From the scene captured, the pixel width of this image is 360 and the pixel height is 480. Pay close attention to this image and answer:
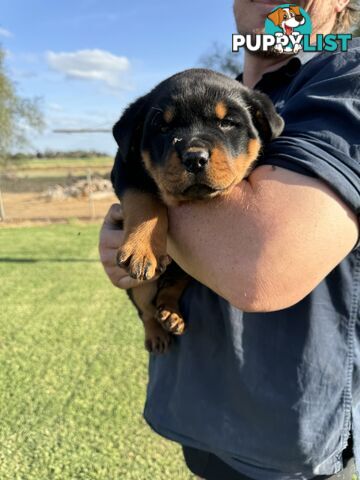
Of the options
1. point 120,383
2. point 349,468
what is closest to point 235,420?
point 349,468

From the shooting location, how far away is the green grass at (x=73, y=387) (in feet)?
10.5

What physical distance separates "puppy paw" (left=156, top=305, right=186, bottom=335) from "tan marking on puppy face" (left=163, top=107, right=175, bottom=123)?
0.68m

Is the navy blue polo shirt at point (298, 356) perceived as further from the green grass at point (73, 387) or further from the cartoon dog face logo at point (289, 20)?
the green grass at point (73, 387)

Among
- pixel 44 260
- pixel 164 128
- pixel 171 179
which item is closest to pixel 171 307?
pixel 171 179

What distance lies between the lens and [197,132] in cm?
145

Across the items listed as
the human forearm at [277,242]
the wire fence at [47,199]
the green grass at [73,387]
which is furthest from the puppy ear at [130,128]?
the wire fence at [47,199]

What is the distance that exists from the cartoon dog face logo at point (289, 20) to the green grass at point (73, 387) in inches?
109

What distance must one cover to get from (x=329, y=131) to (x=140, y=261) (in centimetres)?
63

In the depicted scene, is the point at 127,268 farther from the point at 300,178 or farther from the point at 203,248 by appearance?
the point at 300,178

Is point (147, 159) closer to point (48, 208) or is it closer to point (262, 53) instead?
point (262, 53)

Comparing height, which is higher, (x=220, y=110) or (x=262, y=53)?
(x=262, y=53)

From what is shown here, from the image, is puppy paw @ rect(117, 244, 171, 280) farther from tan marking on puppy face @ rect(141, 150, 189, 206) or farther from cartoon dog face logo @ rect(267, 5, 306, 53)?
cartoon dog face logo @ rect(267, 5, 306, 53)

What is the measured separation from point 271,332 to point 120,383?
10.6ft

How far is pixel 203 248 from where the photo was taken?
1.13 metres
